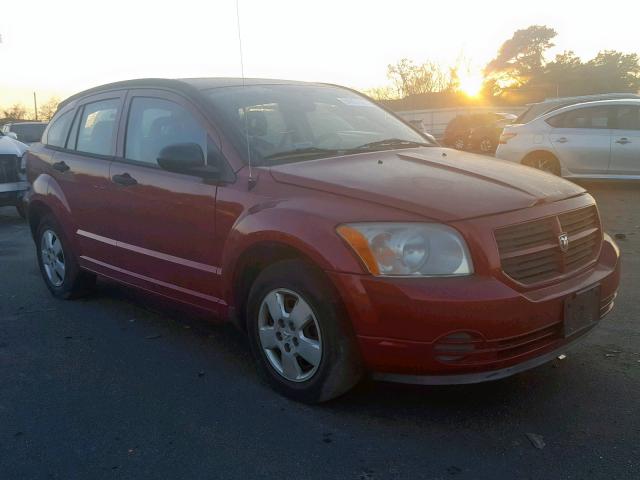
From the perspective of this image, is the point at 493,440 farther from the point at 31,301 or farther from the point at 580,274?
the point at 31,301

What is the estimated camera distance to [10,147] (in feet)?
35.2

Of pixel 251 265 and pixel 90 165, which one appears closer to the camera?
pixel 251 265

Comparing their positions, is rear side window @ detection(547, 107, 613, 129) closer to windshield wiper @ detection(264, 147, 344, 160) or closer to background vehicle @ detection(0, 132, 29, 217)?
windshield wiper @ detection(264, 147, 344, 160)

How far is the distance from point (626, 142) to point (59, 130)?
350 inches

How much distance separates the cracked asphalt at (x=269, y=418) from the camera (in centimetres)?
298

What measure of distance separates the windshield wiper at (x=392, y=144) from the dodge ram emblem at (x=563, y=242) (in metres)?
1.42

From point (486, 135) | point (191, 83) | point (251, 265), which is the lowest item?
point (486, 135)

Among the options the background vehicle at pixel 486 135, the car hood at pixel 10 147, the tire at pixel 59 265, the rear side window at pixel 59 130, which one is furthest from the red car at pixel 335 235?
the background vehicle at pixel 486 135

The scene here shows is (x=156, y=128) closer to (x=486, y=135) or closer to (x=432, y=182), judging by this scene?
(x=432, y=182)

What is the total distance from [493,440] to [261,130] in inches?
87.3

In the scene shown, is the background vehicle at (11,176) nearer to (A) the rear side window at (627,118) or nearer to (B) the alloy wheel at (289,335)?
(B) the alloy wheel at (289,335)

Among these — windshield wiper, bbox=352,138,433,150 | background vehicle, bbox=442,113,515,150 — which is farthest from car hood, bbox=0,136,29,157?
background vehicle, bbox=442,113,515,150

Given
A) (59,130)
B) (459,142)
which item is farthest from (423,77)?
(59,130)

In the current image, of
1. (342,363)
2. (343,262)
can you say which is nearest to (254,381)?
(342,363)
